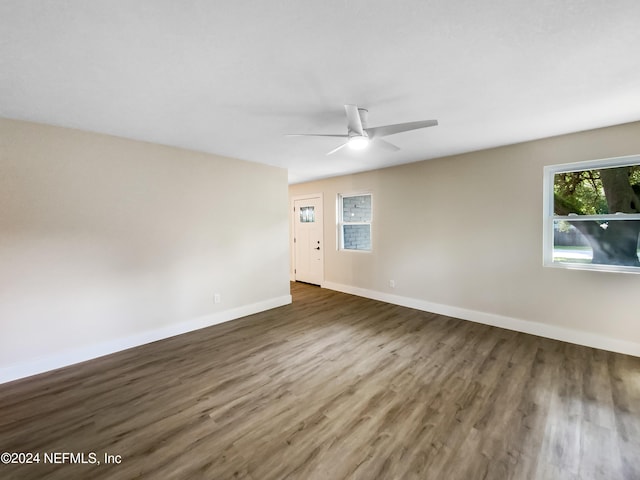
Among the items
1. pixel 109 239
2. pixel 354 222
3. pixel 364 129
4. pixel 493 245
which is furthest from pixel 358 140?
pixel 354 222

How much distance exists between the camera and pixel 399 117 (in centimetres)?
254

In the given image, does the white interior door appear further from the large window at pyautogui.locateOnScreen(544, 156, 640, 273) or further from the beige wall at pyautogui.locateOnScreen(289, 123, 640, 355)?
the large window at pyautogui.locateOnScreen(544, 156, 640, 273)

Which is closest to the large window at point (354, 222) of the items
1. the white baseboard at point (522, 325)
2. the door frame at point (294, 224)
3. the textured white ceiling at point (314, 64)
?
the door frame at point (294, 224)

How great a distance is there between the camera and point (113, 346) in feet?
9.93

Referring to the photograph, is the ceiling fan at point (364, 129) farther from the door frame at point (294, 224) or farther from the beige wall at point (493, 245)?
the door frame at point (294, 224)


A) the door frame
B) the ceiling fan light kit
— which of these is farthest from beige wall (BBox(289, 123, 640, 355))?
Result: the ceiling fan light kit

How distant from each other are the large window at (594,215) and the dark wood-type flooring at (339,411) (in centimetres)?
103

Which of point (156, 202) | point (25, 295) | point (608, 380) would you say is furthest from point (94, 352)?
point (608, 380)

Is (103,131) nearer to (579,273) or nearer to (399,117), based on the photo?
(399,117)

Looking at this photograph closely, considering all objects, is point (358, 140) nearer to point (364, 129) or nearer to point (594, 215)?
point (364, 129)

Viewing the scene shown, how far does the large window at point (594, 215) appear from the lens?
9.48ft

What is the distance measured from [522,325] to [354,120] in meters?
3.39

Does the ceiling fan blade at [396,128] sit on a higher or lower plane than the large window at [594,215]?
higher

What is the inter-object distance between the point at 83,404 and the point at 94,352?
0.91 metres
